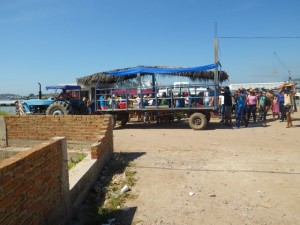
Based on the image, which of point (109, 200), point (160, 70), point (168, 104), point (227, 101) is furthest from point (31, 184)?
point (227, 101)

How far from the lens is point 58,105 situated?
15.2 meters

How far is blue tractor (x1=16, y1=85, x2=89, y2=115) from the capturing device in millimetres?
15188

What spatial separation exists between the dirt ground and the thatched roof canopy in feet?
13.8

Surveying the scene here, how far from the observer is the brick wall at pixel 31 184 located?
3.13m

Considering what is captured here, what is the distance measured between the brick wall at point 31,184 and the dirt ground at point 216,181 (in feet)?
4.01

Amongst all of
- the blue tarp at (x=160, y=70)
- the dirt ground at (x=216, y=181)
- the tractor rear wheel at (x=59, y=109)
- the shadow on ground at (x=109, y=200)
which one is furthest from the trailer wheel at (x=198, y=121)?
the shadow on ground at (x=109, y=200)

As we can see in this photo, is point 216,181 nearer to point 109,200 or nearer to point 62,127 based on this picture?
point 109,200

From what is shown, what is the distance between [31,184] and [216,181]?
3.49m

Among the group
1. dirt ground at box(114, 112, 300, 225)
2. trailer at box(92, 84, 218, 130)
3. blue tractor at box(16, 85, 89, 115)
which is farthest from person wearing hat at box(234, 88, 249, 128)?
blue tractor at box(16, 85, 89, 115)

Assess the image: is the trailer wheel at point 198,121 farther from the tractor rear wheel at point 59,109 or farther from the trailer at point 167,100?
the tractor rear wheel at point 59,109

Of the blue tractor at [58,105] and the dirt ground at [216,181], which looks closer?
the dirt ground at [216,181]

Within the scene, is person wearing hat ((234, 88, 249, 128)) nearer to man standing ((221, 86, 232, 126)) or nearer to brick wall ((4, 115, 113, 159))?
man standing ((221, 86, 232, 126))

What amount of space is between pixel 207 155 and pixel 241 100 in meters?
7.00

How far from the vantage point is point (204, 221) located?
445cm
